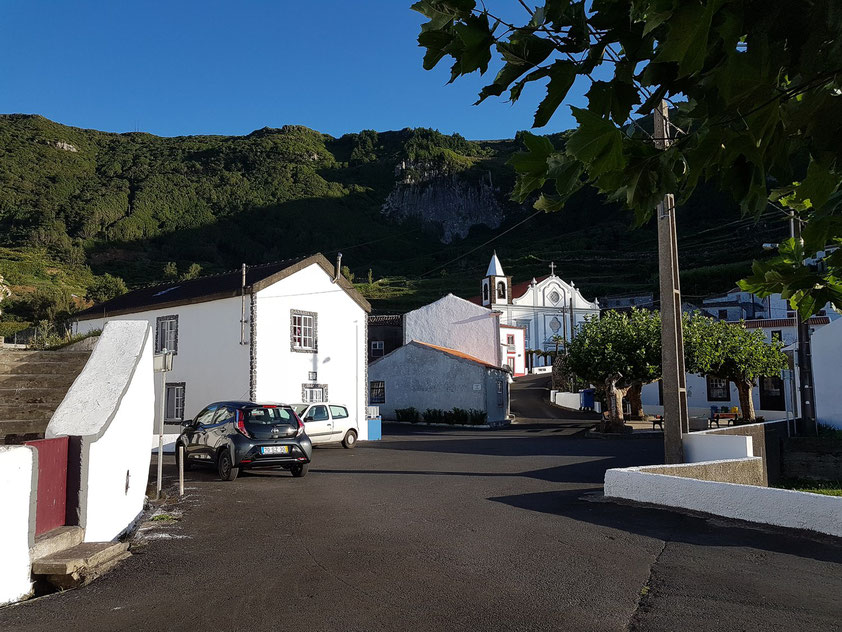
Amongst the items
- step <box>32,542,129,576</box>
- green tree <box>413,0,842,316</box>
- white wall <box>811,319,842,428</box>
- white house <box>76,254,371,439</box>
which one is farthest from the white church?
green tree <box>413,0,842,316</box>

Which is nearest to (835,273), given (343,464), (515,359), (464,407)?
(343,464)

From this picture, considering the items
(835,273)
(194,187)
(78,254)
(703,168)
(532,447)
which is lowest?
(532,447)

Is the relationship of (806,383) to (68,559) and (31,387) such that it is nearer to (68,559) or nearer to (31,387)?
(31,387)

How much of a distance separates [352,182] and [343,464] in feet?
532

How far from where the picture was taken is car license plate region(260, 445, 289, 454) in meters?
14.0

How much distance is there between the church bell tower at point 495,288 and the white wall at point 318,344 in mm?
40036

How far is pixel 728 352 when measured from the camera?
28.0 m

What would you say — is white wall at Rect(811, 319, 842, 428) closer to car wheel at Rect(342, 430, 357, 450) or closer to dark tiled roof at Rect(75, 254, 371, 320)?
car wheel at Rect(342, 430, 357, 450)

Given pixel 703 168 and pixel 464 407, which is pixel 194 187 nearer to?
pixel 464 407

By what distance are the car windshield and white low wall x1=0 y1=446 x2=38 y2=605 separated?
330 inches

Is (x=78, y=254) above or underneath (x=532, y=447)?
above

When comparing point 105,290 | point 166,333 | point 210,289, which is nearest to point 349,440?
point 210,289

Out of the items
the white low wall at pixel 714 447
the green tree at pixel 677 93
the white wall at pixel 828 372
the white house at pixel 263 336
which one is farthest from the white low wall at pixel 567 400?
the green tree at pixel 677 93

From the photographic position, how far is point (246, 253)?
397ft
